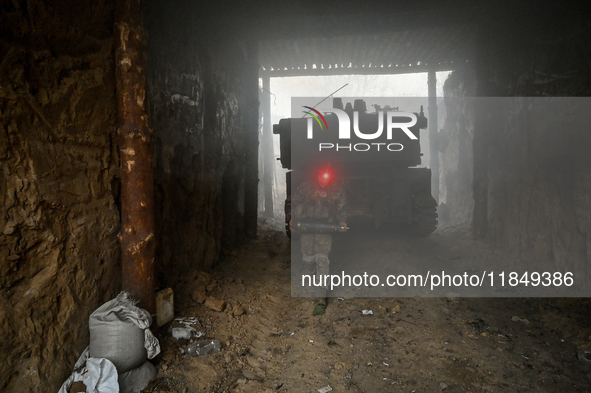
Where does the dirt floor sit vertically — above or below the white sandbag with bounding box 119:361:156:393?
below

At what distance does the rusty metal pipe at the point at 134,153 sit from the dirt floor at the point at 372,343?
712 millimetres

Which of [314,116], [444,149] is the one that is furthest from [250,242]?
[444,149]

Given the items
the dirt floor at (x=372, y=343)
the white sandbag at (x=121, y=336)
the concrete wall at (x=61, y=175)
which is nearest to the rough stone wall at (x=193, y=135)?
the concrete wall at (x=61, y=175)

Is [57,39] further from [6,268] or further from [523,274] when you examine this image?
[523,274]

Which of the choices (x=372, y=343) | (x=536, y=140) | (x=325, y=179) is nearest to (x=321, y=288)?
(x=372, y=343)

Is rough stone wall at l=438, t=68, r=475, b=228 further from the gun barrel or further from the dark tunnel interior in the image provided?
the gun barrel

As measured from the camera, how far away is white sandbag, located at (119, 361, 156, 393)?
2396 millimetres

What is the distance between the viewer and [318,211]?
5.13 m

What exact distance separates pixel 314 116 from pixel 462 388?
19.0ft

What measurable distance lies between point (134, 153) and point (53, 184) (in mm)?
632

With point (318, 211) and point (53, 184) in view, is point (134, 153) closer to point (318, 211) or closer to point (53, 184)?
point (53, 184)

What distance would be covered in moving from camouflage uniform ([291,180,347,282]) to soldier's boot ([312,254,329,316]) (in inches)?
0.8

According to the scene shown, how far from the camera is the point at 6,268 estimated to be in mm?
2072

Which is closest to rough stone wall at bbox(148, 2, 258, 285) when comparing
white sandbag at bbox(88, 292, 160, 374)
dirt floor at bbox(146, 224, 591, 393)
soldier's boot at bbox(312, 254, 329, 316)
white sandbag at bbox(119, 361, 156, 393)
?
dirt floor at bbox(146, 224, 591, 393)
